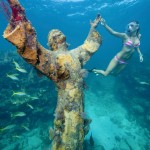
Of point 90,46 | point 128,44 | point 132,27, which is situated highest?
point 132,27

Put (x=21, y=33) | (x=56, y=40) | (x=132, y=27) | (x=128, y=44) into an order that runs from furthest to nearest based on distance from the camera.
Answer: (x=128, y=44)
(x=132, y=27)
(x=56, y=40)
(x=21, y=33)

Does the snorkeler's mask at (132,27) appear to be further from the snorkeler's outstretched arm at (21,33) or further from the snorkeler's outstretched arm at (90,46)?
the snorkeler's outstretched arm at (21,33)

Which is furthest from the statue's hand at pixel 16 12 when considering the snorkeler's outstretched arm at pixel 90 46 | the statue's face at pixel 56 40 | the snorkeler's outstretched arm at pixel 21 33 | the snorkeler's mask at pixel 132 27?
the snorkeler's mask at pixel 132 27

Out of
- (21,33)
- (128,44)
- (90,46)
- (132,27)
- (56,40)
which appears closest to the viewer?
(21,33)

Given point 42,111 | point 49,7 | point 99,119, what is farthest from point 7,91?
point 49,7

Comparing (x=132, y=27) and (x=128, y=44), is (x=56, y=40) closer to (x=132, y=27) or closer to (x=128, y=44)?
(x=128, y=44)

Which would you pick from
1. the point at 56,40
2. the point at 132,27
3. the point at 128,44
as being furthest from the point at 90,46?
the point at 132,27

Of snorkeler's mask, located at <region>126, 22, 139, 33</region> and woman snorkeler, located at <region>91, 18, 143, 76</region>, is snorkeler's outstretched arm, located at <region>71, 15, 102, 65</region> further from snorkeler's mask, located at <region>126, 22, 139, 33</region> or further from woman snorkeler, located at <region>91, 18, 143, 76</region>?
snorkeler's mask, located at <region>126, 22, 139, 33</region>

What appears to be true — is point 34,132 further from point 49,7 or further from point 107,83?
point 49,7

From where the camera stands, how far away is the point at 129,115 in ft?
49.8

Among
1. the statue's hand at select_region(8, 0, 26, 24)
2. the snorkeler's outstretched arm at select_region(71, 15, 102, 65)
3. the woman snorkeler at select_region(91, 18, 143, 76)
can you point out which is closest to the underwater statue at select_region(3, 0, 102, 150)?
the statue's hand at select_region(8, 0, 26, 24)

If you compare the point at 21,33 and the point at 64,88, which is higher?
the point at 21,33

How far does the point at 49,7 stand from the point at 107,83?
815 inches

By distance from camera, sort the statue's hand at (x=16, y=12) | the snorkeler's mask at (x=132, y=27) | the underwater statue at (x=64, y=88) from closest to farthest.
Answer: the statue's hand at (x=16, y=12), the underwater statue at (x=64, y=88), the snorkeler's mask at (x=132, y=27)
